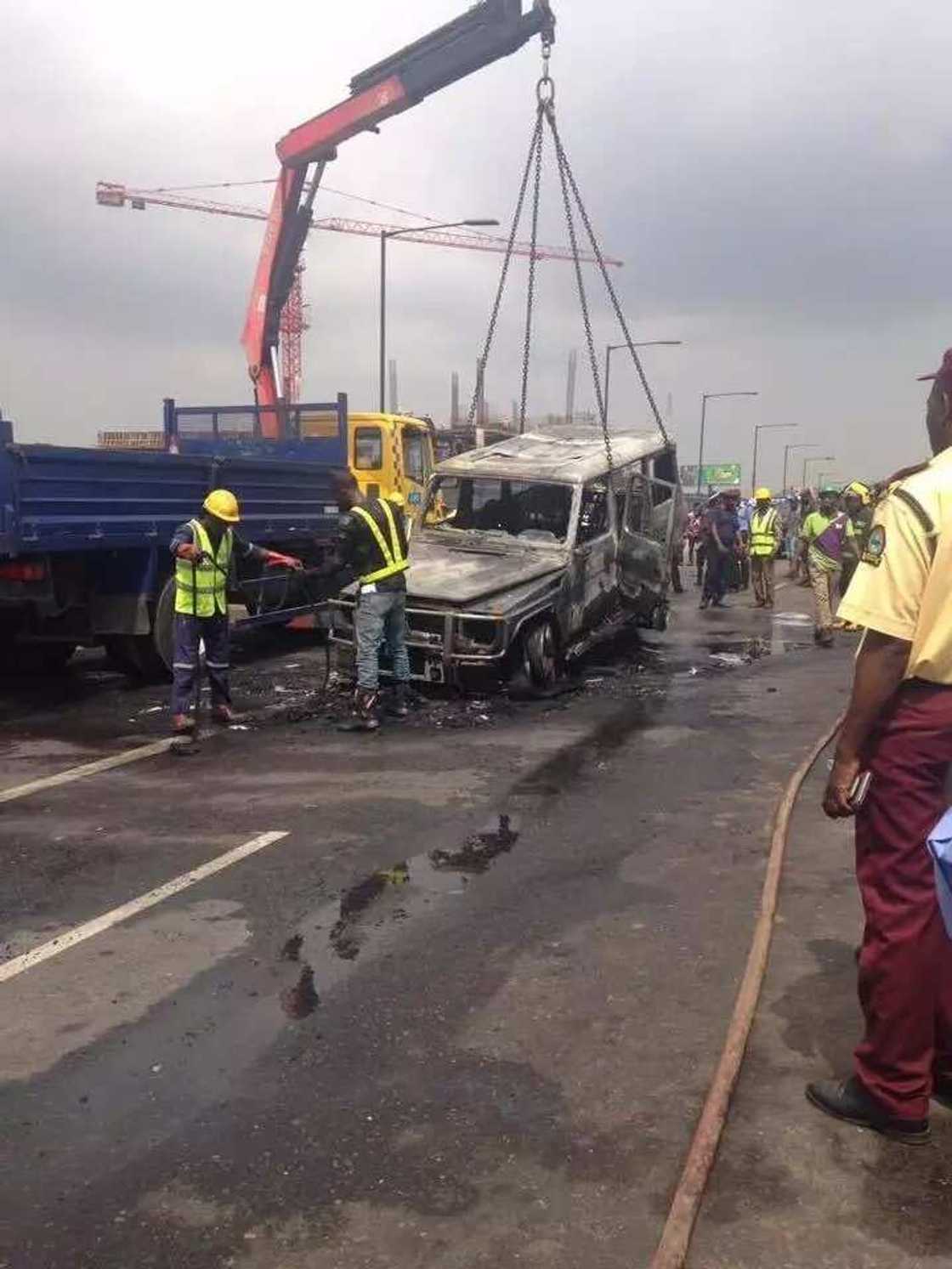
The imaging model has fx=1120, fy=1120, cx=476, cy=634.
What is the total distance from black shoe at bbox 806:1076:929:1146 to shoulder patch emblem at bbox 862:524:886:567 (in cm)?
140

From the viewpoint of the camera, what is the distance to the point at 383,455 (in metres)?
14.6

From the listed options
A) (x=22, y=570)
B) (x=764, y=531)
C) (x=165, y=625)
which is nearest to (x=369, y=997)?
(x=22, y=570)

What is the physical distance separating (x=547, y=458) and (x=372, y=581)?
131 inches

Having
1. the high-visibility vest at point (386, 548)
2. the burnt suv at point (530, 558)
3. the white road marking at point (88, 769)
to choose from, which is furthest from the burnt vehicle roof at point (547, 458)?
the white road marking at point (88, 769)

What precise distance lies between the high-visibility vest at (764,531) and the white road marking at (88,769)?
1124 centimetres

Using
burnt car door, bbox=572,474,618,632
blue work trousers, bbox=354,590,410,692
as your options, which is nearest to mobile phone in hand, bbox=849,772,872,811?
blue work trousers, bbox=354,590,410,692

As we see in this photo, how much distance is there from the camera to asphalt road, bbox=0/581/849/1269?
2668 mm

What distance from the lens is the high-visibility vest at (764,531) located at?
16.8 meters

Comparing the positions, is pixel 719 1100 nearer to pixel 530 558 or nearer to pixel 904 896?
pixel 904 896

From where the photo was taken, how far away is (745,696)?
9867 millimetres

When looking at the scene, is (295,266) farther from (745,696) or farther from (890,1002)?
(890,1002)

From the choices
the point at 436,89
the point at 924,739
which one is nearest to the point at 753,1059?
the point at 924,739

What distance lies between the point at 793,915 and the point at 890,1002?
1697mm

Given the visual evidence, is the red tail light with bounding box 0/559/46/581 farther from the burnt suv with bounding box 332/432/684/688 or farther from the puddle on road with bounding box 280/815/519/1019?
the puddle on road with bounding box 280/815/519/1019
